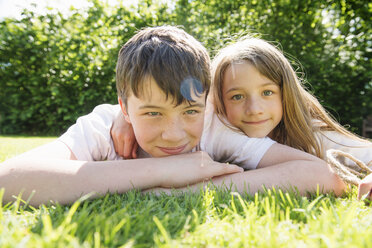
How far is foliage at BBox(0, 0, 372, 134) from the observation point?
775cm

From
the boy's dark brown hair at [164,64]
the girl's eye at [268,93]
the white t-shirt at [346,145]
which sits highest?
the boy's dark brown hair at [164,64]

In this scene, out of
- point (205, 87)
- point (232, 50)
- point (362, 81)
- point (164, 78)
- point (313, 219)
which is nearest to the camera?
point (313, 219)

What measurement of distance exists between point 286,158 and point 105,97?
7030 mm

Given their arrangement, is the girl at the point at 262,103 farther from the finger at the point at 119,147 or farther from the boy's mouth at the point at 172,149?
the boy's mouth at the point at 172,149

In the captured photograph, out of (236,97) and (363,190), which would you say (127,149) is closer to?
(236,97)

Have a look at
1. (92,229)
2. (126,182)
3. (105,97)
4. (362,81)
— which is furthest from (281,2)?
(92,229)

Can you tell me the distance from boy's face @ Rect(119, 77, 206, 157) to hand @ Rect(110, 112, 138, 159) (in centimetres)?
35

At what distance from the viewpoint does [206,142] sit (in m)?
2.57

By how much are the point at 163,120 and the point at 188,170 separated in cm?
37

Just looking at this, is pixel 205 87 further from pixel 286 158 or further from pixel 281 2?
pixel 281 2

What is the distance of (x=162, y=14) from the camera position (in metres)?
7.98

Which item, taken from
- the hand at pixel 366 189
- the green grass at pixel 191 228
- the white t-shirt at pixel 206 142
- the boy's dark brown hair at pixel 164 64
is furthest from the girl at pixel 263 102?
the green grass at pixel 191 228

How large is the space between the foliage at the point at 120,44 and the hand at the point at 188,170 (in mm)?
5564

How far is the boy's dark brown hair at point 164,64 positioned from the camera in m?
1.93
